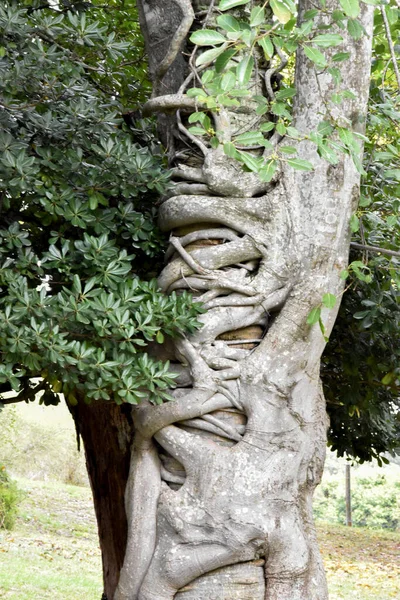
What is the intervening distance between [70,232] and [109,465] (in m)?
1.44

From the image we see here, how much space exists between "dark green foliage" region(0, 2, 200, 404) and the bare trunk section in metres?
0.47

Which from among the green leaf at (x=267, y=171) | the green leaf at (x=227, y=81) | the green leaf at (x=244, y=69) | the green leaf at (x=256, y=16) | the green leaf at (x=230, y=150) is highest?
the green leaf at (x=256, y=16)

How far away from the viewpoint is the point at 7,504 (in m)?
11.7

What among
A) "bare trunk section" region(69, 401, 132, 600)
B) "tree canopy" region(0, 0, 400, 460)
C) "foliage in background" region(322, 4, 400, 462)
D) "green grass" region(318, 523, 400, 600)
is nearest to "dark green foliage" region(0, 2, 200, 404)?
"tree canopy" region(0, 0, 400, 460)

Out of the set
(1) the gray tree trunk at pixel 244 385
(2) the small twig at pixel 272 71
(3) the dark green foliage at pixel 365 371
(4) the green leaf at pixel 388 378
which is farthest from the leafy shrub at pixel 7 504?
(2) the small twig at pixel 272 71

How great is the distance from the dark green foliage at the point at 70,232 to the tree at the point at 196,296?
0.03 feet

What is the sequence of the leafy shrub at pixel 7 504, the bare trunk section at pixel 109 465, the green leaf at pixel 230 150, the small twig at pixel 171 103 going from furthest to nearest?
the leafy shrub at pixel 7 504 → the bare trunk section at pixel 109 465 → the small twig at pixel 171 103 → the green leaf at pixel 230 150

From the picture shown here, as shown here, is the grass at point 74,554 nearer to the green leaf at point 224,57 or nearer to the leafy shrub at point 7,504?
the leafy shrub at point 7,504

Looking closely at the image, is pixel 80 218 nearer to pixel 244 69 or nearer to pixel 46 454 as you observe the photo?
pixel 244 69

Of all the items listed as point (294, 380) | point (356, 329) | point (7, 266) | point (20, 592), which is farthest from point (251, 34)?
point (20, 592)

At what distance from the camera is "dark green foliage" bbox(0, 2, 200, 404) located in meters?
3.15

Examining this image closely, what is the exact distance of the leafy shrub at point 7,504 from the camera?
38.3 feet

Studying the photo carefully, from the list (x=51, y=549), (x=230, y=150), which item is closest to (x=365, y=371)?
(x=230, y=150)

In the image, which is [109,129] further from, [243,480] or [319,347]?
[243,480]
